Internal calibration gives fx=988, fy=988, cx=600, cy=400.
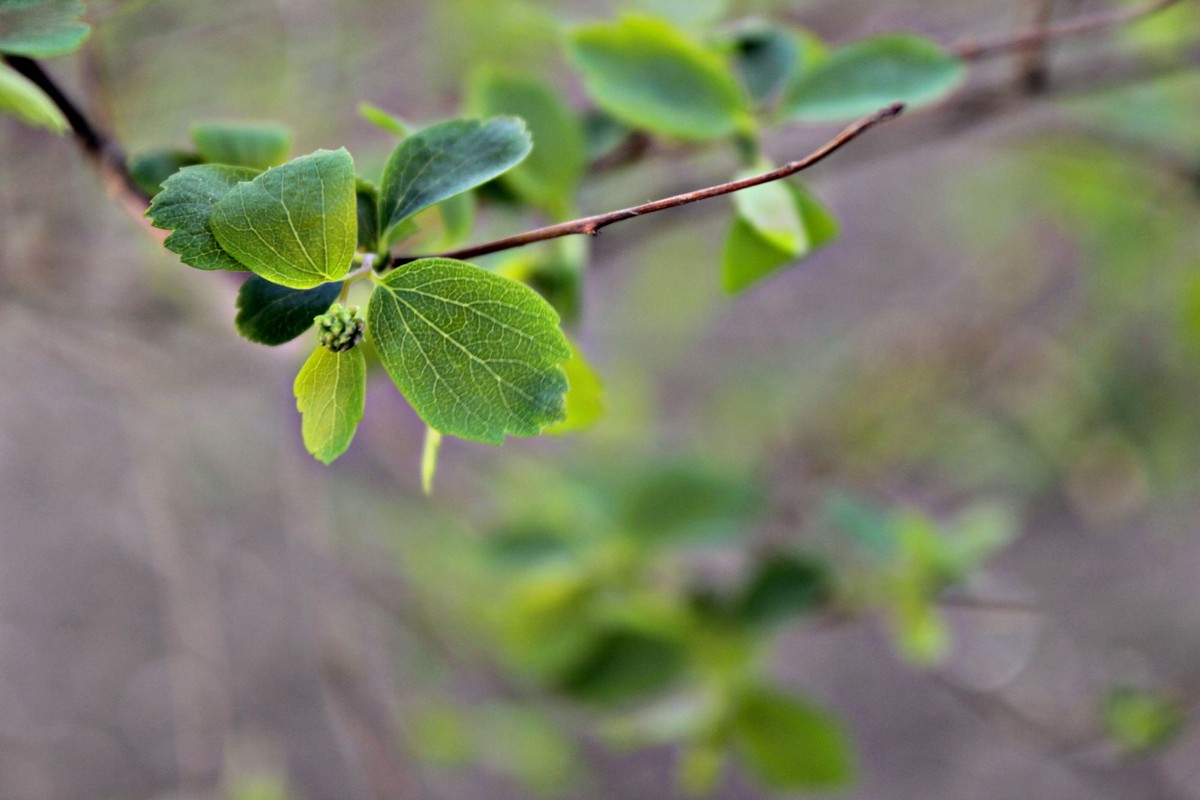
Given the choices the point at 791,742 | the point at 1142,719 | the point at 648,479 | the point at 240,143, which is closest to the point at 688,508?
the point at 648,479

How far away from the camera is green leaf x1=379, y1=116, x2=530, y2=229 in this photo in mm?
273

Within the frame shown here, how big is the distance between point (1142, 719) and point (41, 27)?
728 millimetres

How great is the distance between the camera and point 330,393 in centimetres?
26

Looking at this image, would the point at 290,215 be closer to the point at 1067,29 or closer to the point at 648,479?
the point at 1067,29

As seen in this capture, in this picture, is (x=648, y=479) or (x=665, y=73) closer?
(x=665, y=73)

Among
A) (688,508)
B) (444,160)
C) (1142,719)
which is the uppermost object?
(688,508)

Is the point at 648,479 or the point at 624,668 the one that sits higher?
the point at 648,479

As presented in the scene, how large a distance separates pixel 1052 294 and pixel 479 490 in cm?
96

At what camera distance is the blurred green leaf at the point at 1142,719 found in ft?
2.18

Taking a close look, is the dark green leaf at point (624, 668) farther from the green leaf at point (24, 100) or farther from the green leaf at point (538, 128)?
the green leaf at point (24, 100)

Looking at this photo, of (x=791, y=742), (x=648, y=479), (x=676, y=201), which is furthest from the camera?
(x=648, y=479)

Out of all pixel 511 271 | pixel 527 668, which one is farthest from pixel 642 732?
pixel 511 271

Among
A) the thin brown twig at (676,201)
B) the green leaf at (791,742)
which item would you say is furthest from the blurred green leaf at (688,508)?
the thin brown twig at (676,201)

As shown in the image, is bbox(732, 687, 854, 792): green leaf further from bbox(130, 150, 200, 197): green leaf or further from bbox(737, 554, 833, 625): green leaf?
bbox(130, 150, 200, 197): green leaf
